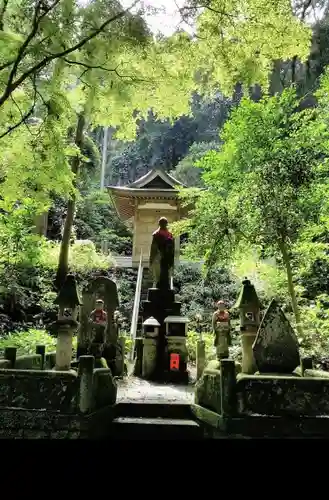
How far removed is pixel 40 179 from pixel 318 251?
7098mm

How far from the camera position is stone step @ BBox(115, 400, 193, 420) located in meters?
4.97

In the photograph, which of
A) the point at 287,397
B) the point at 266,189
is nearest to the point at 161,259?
the point at 266,189

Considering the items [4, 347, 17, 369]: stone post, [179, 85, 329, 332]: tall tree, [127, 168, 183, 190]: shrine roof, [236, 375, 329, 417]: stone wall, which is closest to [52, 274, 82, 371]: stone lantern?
[4, 347, 17, 369]: stone post

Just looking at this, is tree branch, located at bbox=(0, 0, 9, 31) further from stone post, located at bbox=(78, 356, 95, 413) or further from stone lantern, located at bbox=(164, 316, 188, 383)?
stone lantern, located at bbox=(164, 316, 188, 383)

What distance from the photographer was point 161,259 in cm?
883

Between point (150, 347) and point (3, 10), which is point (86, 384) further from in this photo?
point (3, 10)

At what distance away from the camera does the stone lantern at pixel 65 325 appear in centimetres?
508

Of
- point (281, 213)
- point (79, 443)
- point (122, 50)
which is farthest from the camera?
point (281, 213)

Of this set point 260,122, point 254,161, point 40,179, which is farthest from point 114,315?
point 260,122

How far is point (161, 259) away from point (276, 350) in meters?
4.52

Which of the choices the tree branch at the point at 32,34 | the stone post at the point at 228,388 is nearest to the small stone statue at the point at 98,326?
the stone post at the point at 228,388

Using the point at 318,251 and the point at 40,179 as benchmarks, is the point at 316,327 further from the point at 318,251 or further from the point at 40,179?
the point at 40,179

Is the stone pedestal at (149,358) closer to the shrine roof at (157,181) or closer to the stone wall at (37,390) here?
the stone wall at (37,390)

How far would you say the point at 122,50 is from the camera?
521cm
